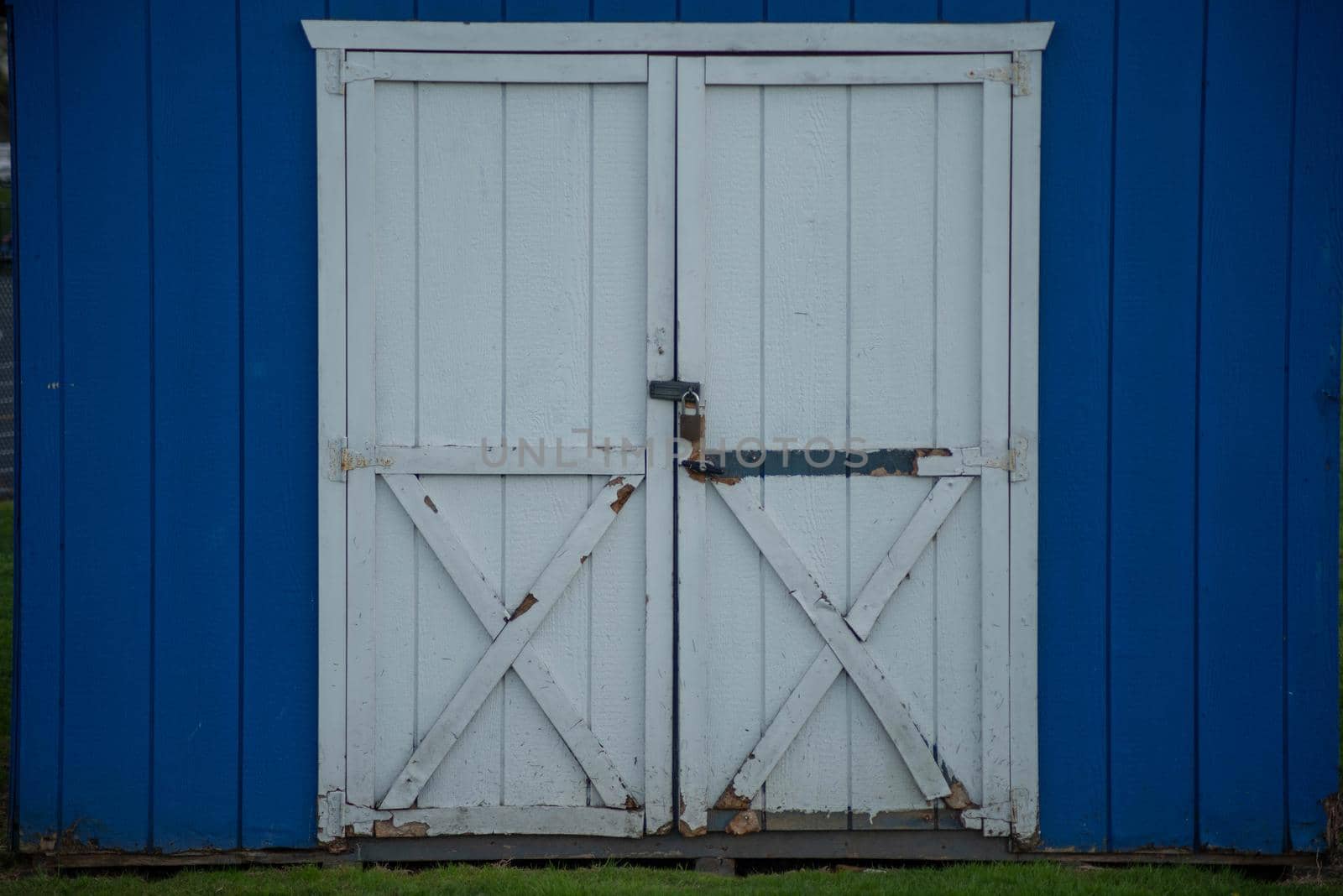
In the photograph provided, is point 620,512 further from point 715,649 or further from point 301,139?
point 301,139

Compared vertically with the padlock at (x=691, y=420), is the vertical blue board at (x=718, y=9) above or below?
above

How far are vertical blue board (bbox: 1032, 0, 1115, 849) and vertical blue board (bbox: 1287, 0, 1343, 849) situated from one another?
569 millimetres

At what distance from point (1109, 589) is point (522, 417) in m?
1.89

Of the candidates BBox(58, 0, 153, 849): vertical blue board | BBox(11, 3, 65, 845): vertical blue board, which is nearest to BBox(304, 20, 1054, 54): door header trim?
BBox(58, 0, 153, 849): vertical blue board

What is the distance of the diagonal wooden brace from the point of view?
3818mm

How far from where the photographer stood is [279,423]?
380cm

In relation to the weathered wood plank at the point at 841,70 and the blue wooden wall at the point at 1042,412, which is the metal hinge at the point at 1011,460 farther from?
the weathered wood plank at the point at 841,70

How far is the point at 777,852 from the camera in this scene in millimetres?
3867

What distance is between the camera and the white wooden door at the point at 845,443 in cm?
376

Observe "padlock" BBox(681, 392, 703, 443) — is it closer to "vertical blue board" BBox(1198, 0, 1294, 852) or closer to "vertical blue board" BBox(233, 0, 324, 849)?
"vertical blue board" BBox(233, 0, 324, 849)

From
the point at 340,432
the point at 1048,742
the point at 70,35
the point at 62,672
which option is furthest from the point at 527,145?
the point at 1048,742

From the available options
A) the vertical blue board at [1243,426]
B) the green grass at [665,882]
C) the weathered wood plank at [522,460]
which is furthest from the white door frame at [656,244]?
the vertical blue board at [1243,426]

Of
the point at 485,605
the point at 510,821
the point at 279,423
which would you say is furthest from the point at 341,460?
the point at 510,821

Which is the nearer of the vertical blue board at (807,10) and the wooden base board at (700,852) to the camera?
the vertical blue board at (807,10)
